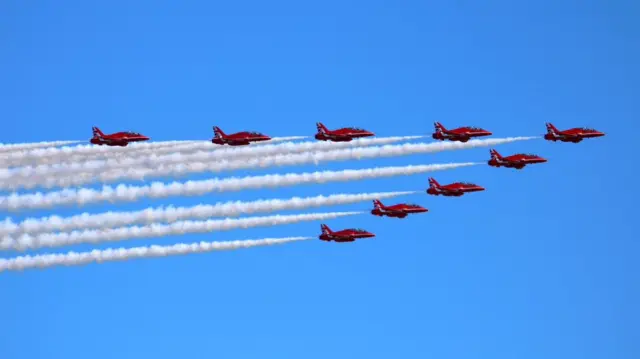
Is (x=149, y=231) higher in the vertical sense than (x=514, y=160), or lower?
lower

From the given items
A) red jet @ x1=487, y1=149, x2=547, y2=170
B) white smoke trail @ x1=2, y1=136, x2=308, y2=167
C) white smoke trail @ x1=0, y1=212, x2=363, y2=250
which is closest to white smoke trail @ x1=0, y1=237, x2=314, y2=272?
white smoke trail @ x1=0, y1=212, x2=363, y2=250

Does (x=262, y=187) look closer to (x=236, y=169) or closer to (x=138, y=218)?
(x=236, y=169)

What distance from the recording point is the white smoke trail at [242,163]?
81.6 metres

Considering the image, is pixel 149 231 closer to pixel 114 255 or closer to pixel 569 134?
pixel 114 255

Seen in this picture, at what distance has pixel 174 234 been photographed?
82938mm

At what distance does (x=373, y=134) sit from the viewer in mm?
85875

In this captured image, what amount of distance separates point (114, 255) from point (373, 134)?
19.2m

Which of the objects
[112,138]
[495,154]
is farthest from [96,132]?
[495,154]

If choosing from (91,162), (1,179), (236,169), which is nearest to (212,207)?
(236,169)

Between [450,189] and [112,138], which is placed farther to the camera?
[450,189]

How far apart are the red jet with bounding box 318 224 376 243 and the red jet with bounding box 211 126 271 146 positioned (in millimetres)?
15093

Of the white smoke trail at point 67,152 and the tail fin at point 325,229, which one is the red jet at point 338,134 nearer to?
the white smoke trail at point 67,152

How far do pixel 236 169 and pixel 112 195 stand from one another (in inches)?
335

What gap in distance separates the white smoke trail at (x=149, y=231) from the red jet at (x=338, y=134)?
530 centimetres
